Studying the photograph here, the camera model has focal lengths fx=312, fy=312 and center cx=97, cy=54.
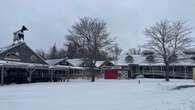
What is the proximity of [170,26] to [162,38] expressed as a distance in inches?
98.1

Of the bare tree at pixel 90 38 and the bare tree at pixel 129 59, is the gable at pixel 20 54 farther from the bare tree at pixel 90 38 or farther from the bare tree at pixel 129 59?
the bare tree at pixel 129 59

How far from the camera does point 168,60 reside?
49969mm

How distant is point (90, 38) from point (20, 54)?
37.5 feet

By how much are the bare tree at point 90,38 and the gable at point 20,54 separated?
21.9 ft

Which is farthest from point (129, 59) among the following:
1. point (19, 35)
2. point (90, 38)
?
point (19, 35)

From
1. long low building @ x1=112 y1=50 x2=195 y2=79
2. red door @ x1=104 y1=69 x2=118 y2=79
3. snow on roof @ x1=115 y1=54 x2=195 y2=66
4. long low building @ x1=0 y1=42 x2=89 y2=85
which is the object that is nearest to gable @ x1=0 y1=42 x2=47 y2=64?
long low building @ x1=0 y1=42 x2=89 y2=85

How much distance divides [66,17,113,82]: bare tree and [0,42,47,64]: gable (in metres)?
6.69

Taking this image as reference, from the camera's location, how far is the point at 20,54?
150 feet

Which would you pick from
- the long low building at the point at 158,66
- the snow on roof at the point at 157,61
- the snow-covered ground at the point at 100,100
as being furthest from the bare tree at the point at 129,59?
the snow-covered ground at the point at 100,100

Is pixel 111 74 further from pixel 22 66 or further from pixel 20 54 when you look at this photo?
pixel 22 66

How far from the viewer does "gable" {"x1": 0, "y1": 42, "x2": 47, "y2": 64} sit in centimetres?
4288

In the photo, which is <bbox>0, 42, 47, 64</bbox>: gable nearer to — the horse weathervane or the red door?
the horse weathervane

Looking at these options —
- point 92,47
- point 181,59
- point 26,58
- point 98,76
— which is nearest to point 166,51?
point 181,59

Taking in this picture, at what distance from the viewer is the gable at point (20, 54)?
141ft
